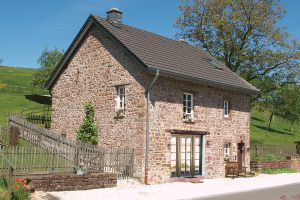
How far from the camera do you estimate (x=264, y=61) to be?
36438 mm

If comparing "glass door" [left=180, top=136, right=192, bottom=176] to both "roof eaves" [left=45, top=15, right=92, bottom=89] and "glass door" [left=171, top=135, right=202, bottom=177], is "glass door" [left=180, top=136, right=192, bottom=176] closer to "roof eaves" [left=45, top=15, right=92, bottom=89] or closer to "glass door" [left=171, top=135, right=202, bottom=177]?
"glass door" [left=171, top=135, right=202, bottom=177]

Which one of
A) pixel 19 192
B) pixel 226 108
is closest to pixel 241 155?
pixel 226 108

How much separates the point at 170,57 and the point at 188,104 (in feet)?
9.49

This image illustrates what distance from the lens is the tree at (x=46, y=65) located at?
41.6 meters

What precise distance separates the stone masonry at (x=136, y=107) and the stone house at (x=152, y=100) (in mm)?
48

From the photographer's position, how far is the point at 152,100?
18312 mm

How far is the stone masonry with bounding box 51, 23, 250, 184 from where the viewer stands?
1838cm

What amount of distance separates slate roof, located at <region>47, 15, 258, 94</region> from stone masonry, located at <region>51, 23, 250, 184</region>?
54 cm

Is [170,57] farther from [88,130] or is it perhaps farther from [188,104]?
[88,130]

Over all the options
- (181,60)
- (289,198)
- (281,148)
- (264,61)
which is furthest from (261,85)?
(289,198)

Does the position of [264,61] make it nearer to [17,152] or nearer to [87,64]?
[87,64]

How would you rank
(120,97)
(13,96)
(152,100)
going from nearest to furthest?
(152,100)
(120,97)
(13,96)

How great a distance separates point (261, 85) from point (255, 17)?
6535 millimetres

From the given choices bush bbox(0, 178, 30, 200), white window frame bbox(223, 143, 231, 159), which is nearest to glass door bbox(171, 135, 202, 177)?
white window frame bbox(223, 143, 231, 159)
